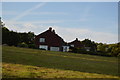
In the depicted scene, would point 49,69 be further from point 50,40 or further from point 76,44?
point 76,44

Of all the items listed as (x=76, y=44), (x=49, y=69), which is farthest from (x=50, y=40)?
(x=49, y=69)

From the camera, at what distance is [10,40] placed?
4919 centimetres

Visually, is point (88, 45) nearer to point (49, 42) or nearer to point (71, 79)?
point (49, 42)

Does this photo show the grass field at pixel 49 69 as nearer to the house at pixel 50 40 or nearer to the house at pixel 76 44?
the house at pixel 50 40

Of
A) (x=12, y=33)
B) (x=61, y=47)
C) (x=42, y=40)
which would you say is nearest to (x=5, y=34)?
(x=12, y=33)

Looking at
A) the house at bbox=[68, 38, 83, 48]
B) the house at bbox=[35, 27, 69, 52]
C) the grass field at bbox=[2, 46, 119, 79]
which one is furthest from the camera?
the house at bbox=[68, 38, 83, 48]

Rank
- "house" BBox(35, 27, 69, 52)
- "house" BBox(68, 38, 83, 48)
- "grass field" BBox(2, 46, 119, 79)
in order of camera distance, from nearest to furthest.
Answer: "grass field" BBox(2, 46, 119, 79) → "house" BBox(35, 27, 69, 52) → "house" BBox(68, 38, 83, 48)

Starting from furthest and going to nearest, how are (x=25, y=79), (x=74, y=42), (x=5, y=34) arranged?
(x=74, y=42) < (x=5, y=34) < (x=25, y=79)

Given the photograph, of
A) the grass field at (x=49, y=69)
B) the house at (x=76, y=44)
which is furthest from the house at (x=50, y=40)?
the grass field at (x=49, y=69)

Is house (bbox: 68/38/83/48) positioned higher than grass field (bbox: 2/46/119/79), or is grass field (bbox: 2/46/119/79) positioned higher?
house (bbox: 68/38/83/48)

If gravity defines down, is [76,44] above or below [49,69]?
above

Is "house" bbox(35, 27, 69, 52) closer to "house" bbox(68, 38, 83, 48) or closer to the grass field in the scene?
"house" bbox(68, 38, 83, 48)

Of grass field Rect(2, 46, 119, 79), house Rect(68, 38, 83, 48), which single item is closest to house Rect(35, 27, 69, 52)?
house Rect(68, 38, 83, 48)

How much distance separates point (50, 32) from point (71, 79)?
4943 centimetres
